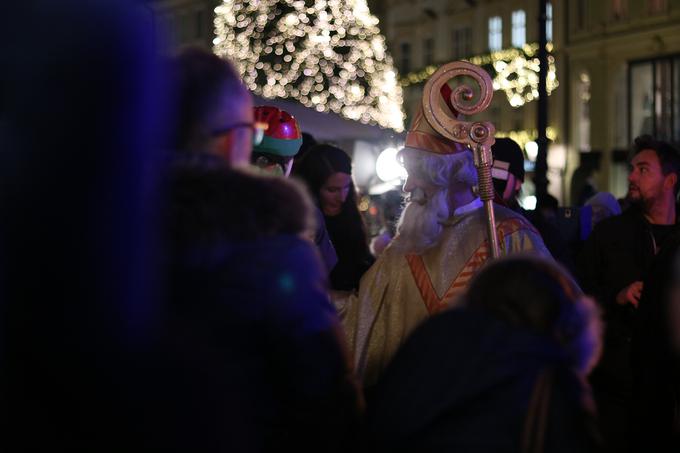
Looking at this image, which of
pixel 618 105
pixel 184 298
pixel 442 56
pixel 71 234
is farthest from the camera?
pixel 442 56

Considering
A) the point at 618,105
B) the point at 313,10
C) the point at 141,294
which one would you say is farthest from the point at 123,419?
the point at 618,105

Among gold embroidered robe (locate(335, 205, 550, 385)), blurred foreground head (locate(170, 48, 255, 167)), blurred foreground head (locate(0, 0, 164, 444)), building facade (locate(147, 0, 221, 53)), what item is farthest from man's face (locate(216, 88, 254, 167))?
building facade (locate(147, 0, 221, 53))

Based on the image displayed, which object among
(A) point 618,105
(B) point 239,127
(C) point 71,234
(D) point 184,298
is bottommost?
(D) point 184,298

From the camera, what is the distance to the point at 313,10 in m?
20.4

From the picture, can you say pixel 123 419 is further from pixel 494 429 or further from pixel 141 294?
pixel 494 429

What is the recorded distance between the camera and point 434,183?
405 cm

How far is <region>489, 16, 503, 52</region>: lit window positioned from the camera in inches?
1594

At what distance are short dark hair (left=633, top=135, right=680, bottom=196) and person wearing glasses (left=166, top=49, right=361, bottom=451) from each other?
4276 mm

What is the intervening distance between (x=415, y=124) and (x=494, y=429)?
2414 millimetres

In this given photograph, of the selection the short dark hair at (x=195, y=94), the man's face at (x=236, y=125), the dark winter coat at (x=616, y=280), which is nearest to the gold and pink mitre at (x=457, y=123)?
the man's face at (x=236, y=125)

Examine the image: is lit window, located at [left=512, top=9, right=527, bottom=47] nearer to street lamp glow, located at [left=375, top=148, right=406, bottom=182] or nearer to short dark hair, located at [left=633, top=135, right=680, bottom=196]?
street lamp glow, located at [left=375, top=148, right=406, bottom=182]

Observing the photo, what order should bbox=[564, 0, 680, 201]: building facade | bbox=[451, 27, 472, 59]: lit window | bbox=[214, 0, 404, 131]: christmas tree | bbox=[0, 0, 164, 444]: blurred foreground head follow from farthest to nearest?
bbox=[451, 27, 472, 59]: lit window → bbox=[564, 0, 680, 201]: building facade → bbox=[214, 0, 404, 131]: christmas tree → bbox=[0, 0, 164, 444]: blurred foreground head

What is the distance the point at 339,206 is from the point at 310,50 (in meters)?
16.3

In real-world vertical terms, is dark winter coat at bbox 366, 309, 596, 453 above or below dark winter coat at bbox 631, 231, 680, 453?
above
